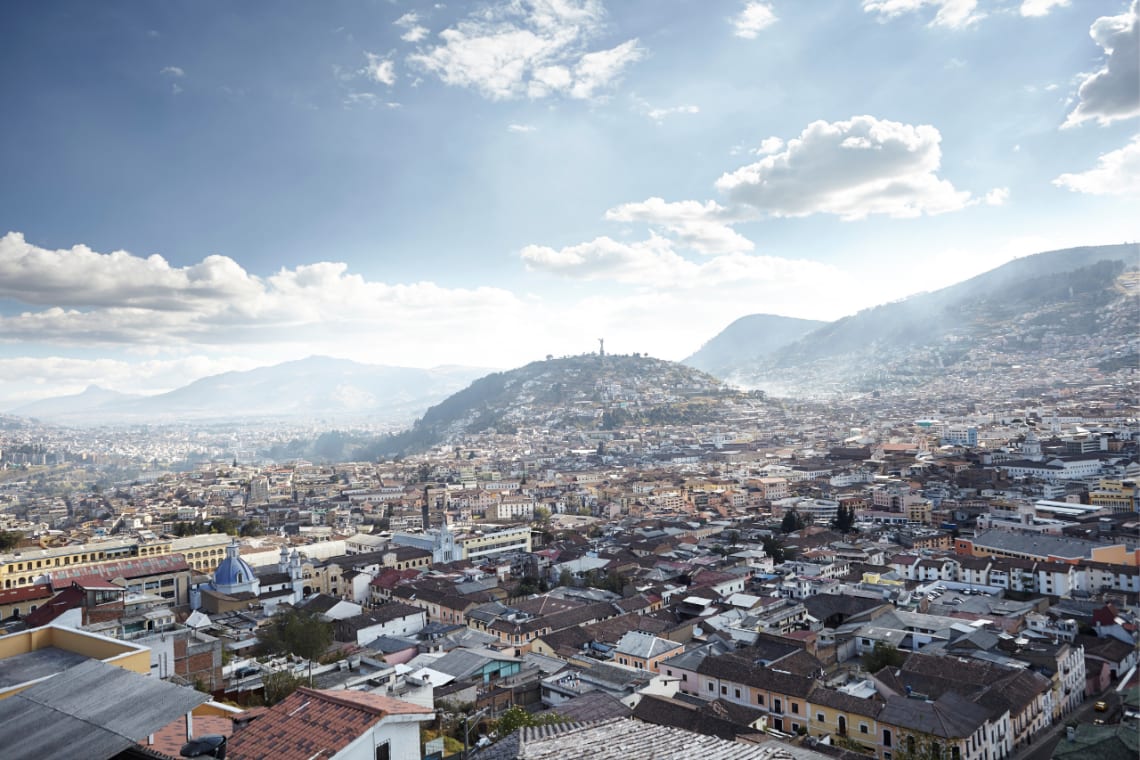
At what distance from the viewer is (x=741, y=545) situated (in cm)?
2473

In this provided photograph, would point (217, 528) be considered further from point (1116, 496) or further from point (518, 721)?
point (1116, 496)

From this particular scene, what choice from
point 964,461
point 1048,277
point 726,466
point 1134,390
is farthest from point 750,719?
point 1048,277

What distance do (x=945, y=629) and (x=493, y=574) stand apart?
466 inches

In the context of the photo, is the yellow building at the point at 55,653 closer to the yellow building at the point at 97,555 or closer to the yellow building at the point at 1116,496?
the yellow building at the point at 97,555

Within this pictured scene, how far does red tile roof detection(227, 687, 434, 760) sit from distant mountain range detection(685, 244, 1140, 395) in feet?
258

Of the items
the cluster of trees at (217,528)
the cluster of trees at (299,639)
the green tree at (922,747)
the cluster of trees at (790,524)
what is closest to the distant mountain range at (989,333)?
the cluster of trees at (790,524)

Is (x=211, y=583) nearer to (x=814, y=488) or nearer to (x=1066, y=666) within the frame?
(x=1066, y=666)


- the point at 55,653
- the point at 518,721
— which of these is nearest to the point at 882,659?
the point at 518,721

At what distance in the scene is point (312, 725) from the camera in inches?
212

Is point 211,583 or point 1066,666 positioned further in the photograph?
point 211,583

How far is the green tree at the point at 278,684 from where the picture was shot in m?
9.28

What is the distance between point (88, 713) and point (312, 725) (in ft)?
6.72

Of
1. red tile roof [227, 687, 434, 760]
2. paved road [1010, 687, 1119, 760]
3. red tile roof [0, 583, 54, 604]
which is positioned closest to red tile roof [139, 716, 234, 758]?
red tile roof [227, 687, 434, 760]

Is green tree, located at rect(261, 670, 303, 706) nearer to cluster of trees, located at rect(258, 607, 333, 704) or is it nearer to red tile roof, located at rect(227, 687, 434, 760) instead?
cluster of trees, located at rect(258, 607, 333, 704)
